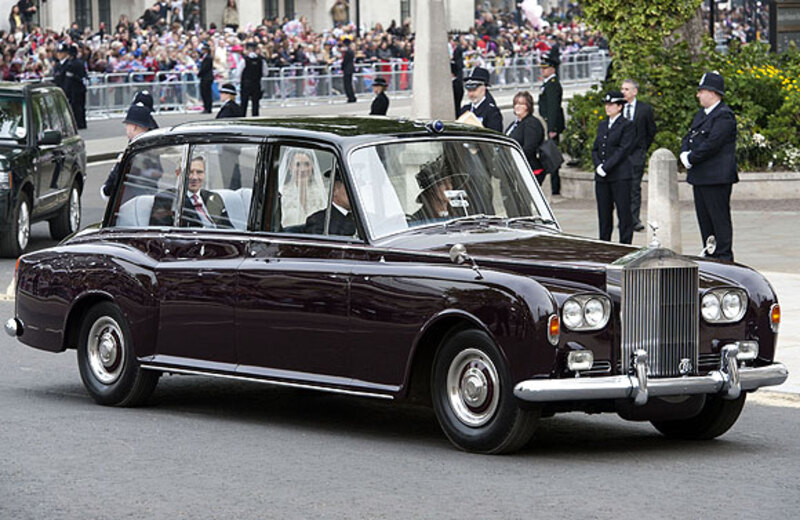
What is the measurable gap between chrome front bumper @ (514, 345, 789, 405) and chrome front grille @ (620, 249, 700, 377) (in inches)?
3.8

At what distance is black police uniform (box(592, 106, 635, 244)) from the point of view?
17688 millimetres

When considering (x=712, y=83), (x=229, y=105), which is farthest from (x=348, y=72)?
(x=712, y=83)

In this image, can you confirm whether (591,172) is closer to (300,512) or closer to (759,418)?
(759,418)

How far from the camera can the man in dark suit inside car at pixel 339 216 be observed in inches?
368

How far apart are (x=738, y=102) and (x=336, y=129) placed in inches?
570

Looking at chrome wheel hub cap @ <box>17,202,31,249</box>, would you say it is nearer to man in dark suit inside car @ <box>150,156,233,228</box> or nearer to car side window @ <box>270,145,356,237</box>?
man in dark suit inside car @ <box>150,156,233,228</box>

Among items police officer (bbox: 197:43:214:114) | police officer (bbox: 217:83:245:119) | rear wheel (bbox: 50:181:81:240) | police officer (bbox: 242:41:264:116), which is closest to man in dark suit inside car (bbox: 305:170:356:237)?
police officer (bbox: 217:83:245:119)

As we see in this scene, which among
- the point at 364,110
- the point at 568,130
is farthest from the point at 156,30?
the point at 568,130

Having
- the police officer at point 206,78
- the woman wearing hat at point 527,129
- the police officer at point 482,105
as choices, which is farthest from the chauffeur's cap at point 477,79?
the police officer at point 206,78

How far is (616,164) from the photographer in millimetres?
17688

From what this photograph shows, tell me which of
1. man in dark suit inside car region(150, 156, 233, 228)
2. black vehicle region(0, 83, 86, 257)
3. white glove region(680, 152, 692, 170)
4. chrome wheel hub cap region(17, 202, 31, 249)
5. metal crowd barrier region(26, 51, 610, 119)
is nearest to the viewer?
man in dark suit inside car region(150, 156, 233, 228)

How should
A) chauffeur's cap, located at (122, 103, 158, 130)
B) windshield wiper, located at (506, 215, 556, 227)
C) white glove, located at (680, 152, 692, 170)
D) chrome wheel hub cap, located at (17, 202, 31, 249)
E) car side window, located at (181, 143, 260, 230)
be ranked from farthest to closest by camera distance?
chrome wheel hub cap, located at (17, 202, 31, 249), white glove, located at (680, 152, 692, 170), chauffeur's cap, located at (122, 103, 158, 130), car side window, located at (181, 143, 260, 230), windshield wiper, located at (506, 215, 556, 227)

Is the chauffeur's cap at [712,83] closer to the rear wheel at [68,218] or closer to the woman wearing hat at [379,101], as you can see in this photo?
the rear wheel at [68,218]

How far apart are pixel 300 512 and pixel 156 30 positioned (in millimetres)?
51008
